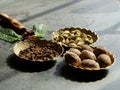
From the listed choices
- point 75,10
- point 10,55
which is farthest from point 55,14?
point 10,55

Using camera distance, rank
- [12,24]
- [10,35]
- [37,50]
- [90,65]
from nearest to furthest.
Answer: [90,65], [37,50], [10,35], [12,24]

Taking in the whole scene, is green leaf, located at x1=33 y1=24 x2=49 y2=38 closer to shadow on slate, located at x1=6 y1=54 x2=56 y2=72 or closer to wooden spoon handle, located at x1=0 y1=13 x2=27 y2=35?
wooden spoon handle, located at x1=0 y1=13 x2=27 y2=35

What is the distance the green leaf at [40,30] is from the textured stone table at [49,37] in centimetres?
3

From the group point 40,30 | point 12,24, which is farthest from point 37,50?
point 12,24

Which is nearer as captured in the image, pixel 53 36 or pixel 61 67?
pixel 61 67

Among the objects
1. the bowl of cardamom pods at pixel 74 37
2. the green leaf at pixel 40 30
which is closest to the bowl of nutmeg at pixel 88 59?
the bowl of cardamom pods at pixel 74 37

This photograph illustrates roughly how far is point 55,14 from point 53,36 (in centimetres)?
35

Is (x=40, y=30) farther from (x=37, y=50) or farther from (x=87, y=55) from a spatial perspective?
(x=87, y=55)

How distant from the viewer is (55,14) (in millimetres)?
1650

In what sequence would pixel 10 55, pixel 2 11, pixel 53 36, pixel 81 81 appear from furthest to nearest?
1. pixel 2 11
2. pixel 53 36
3. pixel 10 55
4. pixel 81 81

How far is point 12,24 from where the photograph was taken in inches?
56.2

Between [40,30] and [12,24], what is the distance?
0.16 metres

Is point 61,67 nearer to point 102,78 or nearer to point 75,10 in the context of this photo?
point 102,78

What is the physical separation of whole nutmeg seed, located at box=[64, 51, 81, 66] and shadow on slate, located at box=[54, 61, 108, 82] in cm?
3
